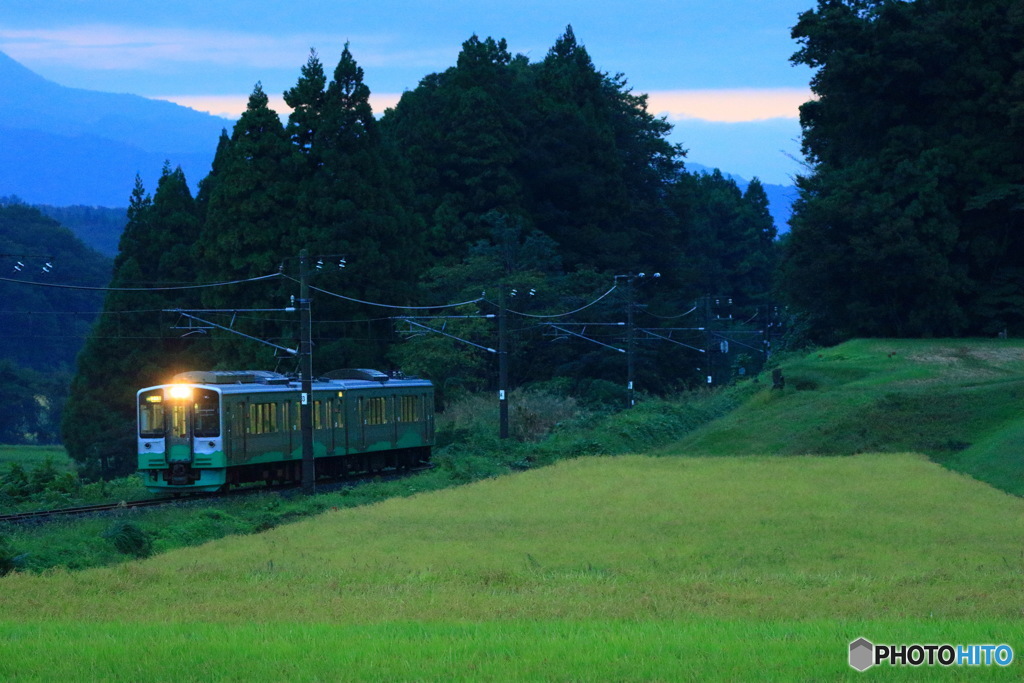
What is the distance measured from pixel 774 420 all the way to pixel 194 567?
98.3ft

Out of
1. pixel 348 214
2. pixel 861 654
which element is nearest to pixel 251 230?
pixel 348 214

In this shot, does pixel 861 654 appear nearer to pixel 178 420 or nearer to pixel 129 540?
pixel 129 540

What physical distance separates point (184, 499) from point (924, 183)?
38.4 metres

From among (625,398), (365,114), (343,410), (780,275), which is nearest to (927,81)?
(780,275)

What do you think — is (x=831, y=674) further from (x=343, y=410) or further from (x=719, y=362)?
(x=719, y=362)

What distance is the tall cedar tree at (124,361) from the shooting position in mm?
57688

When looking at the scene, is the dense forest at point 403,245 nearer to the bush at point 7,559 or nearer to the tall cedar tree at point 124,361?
the tall cedar tree at point 124,361

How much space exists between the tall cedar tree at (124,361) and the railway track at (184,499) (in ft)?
69.3

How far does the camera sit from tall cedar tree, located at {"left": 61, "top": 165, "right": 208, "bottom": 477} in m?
57.7

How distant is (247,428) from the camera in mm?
32656

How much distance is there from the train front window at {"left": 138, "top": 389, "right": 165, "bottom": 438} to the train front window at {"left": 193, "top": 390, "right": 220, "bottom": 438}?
1.03 m

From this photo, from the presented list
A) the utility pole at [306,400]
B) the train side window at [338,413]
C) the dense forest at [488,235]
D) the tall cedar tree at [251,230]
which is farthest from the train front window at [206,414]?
the tall cedar tree at [251,230]

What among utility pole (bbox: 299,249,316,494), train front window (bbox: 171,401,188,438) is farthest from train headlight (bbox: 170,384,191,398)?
utility pole (bbox: 299,249,316,494)

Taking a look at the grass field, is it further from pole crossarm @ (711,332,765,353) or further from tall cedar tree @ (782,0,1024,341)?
pole crossarm @ (711,332,765,353)
